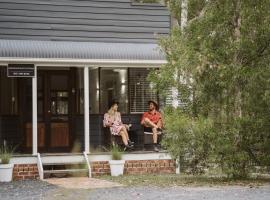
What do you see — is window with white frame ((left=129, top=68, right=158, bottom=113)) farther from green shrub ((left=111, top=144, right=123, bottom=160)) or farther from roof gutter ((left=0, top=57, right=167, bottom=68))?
green shrub ((left=111, top=144, right=123, bottom=160))

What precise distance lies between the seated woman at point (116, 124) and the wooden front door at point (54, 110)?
135 centimetres

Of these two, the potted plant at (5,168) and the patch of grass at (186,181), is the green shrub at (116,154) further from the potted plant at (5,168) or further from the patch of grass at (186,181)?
the potted plant at (5,168)

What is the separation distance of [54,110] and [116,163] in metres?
2.92

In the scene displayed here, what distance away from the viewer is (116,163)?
15125 millimetres

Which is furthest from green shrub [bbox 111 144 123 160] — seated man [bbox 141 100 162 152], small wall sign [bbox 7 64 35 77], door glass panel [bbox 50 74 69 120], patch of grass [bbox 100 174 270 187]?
small wall sign [bbox 7 64 35 77]

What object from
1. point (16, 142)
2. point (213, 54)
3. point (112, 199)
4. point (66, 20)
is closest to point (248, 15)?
point (213, 54)

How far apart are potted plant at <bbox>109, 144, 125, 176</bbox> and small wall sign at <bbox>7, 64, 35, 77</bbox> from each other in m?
2.78

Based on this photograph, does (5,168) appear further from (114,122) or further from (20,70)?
(114,122)

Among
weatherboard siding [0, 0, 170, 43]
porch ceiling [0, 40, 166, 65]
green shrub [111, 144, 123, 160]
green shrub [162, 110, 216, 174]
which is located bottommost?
green shrub [111, 144, 123, 160]

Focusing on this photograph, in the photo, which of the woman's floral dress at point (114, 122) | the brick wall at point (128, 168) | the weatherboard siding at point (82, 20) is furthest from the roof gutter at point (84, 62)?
the brick wall at point (128, 168)

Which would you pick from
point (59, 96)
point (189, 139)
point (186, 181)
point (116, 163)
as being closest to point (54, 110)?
point (59, 96)

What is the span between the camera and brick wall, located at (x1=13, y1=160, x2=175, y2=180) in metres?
14.6

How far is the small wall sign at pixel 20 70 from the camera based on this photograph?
48.9 feet

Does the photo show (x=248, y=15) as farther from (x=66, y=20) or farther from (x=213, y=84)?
(x=66, y=20)
